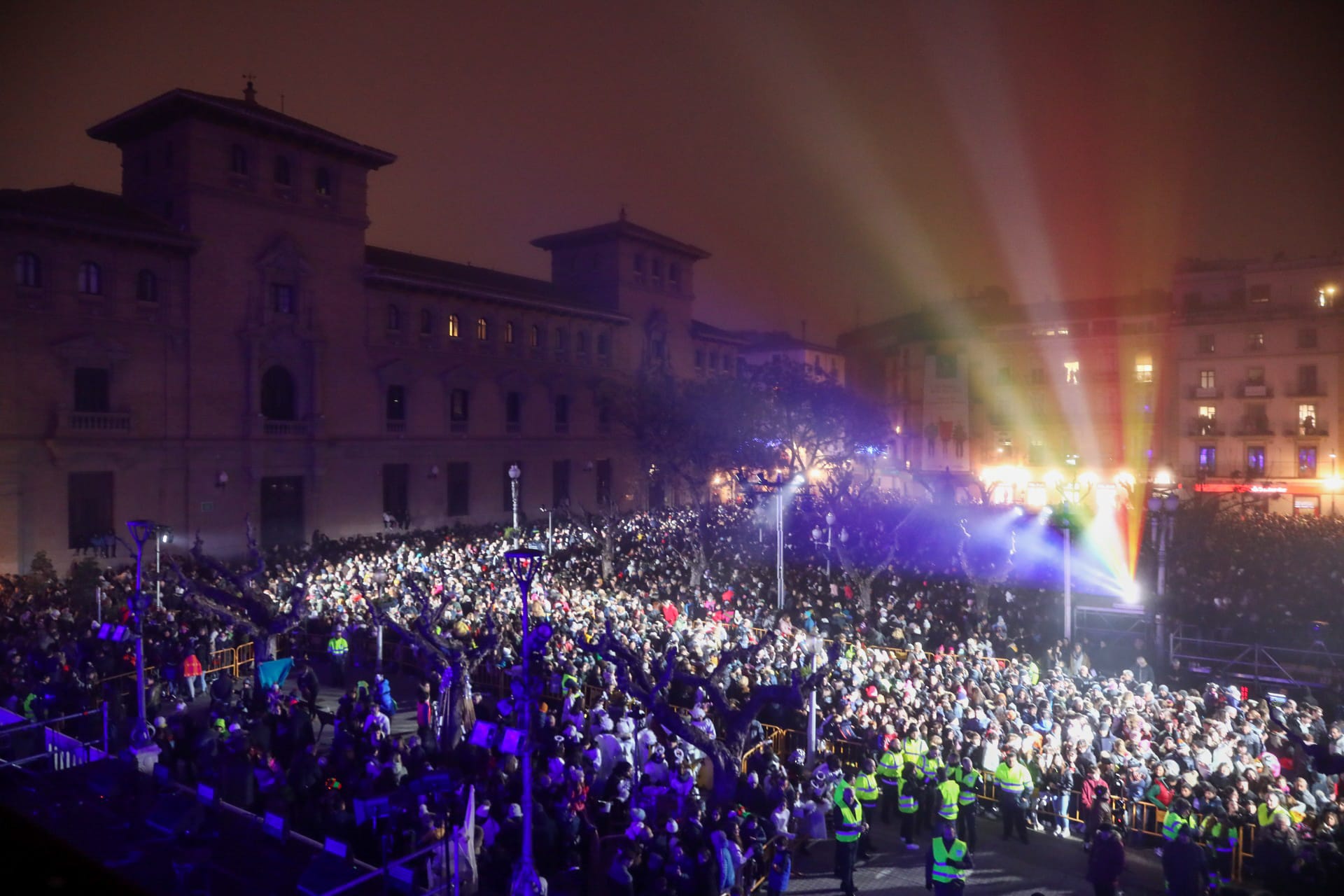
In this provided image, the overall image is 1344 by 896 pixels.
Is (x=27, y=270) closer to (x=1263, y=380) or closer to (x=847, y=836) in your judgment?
(x=847, y=836)

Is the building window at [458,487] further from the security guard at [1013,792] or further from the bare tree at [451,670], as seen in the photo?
the security guard at [1013,792]

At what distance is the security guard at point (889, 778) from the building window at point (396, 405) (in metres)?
32.6

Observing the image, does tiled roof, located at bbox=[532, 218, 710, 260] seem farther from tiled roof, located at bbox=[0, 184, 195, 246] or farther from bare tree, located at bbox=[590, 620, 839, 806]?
bare tree, located at bbox=[590, 620, 839, 806]

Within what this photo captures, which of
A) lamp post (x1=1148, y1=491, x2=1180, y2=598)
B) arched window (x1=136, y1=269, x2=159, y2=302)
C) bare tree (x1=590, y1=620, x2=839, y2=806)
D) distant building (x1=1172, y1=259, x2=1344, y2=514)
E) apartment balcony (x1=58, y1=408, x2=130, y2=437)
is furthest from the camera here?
distant building (x1=1172, y1=259, x2=1344, y2=514)

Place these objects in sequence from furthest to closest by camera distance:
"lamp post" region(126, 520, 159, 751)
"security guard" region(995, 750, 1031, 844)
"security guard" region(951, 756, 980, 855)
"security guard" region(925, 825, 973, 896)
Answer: "lamp post" region(126, 520, 159, 751) < "security guard" region(995, 750, 1031, 844) < "security guard" region(951, 756, 980, 855) < "security guard" region(925, 825, 973, 896)

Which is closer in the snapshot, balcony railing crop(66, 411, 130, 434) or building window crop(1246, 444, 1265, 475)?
balcony railing crop(66, 411, 130, 434)

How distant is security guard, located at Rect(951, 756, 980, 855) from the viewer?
11.9 metres

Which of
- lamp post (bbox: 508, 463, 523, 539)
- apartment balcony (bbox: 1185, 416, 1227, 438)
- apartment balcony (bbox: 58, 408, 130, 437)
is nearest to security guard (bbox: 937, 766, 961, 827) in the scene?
lamp post (bbox: 508, 463, 523, 539)

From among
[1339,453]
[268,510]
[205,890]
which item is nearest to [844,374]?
[1339,453]

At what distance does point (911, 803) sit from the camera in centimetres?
1248

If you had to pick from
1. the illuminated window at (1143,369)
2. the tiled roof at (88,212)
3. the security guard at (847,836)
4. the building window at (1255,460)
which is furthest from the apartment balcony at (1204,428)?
the tiled roof at (88,212)

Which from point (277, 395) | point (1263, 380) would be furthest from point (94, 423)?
point (1263, 380)

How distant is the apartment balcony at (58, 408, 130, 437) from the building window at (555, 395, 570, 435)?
22064mm

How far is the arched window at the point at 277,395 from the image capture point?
36438 millimetres
